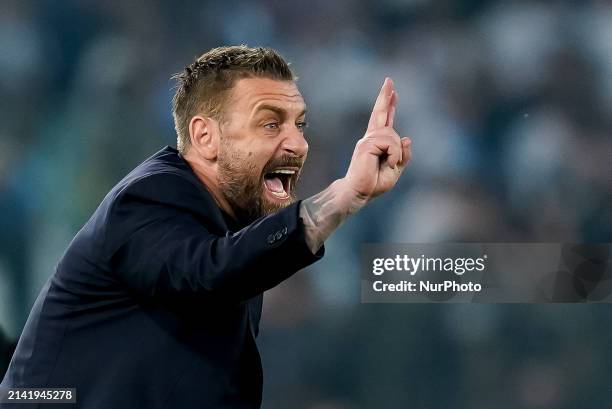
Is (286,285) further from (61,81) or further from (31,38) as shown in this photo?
(31,38)

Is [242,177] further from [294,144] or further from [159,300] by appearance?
[159,300]

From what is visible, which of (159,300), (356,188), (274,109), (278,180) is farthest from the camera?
(278,180)

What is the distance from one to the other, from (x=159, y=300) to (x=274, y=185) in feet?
1.34

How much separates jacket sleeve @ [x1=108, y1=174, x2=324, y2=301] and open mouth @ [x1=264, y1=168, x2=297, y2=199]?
317 millimetres

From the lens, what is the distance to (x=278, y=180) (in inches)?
66.2

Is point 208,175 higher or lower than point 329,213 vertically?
higher

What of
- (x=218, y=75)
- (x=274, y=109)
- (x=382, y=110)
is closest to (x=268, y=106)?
(x=274, y=109)

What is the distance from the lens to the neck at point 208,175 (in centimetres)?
162

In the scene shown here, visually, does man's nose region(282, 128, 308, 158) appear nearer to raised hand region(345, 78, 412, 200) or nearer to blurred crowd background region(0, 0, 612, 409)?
raised hand region(345, 78, 412, 200)

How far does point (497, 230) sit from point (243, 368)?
172cm

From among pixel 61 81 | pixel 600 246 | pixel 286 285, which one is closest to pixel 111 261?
pixel 286 285

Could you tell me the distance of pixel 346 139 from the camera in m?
3.06

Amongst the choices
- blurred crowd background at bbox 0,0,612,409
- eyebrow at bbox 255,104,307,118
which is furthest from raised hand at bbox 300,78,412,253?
blurred crowd background at bbox 0,0,612,409

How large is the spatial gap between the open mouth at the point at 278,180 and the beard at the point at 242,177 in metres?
0.01
